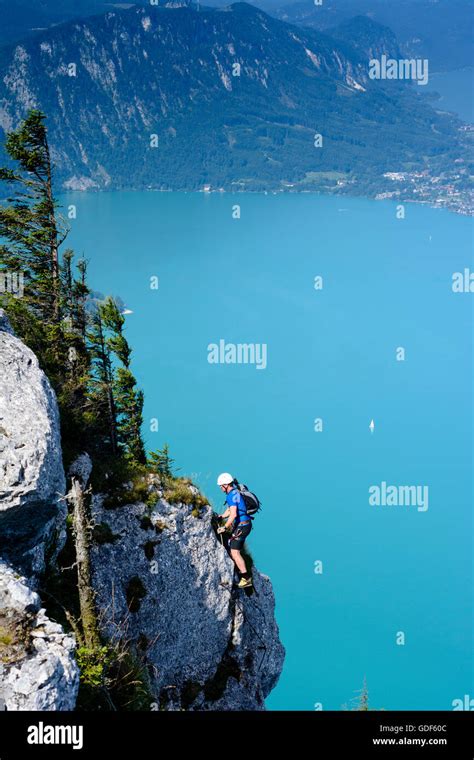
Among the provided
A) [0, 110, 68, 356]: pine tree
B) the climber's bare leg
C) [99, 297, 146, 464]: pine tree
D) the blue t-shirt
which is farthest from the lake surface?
the blue t-shirt

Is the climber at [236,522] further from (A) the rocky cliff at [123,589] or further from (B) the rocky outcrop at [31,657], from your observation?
(B) the rocky outcrop at [31,657]

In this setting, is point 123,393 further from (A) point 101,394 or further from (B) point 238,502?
(B) point 238,502

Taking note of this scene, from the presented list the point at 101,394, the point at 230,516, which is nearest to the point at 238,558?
the point at 230,516

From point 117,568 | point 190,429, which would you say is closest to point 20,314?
point 117,568

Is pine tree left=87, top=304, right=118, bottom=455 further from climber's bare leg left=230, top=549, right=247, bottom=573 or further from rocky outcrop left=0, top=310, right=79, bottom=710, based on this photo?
rocky outcrop left=0, top=310, right=79, bottom=710

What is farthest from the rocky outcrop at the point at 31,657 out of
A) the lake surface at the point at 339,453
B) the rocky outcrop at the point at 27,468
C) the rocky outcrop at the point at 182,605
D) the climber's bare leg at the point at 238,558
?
the lake surface at the point at 339,453

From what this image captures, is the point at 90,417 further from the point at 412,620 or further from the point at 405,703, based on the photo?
the point at 412,620
